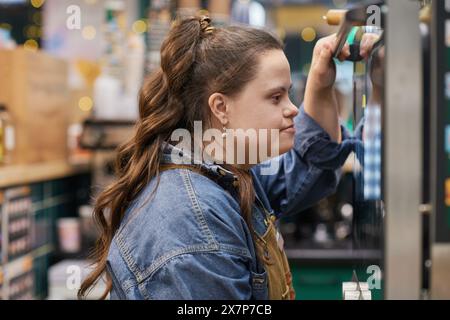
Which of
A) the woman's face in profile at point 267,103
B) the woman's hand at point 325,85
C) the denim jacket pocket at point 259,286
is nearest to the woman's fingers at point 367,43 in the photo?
the woman's hand at point 325,85

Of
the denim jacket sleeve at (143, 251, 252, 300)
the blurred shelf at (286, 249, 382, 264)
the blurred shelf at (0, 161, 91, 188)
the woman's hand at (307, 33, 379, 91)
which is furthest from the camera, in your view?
the blurred shelf at (286, 249, 382, 264)

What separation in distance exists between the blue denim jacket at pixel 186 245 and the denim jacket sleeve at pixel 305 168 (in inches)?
11.1

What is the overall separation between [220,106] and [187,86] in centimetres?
7

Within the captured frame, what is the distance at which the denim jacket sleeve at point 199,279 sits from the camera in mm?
1069

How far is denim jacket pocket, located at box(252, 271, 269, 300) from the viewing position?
1150 millimetres

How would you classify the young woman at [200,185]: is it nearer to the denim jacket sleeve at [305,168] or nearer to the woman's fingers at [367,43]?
the woman's fingers at [367,43]

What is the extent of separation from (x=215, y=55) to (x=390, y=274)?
1.67 ft

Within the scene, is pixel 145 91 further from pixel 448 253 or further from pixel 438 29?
pixel 448 253

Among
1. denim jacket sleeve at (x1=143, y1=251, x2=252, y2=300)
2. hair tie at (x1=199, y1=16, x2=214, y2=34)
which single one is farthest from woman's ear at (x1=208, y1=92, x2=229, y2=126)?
denim jacket sleeve at (x1=143, y1=251, x2=252, y2=300)

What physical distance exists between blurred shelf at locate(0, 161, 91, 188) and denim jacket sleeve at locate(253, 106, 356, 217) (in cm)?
164

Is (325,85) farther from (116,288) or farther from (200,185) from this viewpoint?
(116,288)

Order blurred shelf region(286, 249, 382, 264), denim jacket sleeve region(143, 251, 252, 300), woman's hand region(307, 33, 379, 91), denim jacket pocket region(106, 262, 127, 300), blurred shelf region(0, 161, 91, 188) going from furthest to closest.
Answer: blurred shelf region(286, 249, 382, 264) → blurred shelf region(0, 161, 91, 188) → woman's hand region(307, 33, 379, 91) → denim jacket pocket region(106, 262, 127, 300) → denim jacket sleeve region(143, 251, 252, 300)

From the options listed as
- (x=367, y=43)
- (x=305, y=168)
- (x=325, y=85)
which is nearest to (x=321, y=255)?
(x=305, y=168)

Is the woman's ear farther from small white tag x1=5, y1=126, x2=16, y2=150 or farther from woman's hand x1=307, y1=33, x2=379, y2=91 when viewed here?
small white tag x1=5, y1=126, x2=16, y2=150
